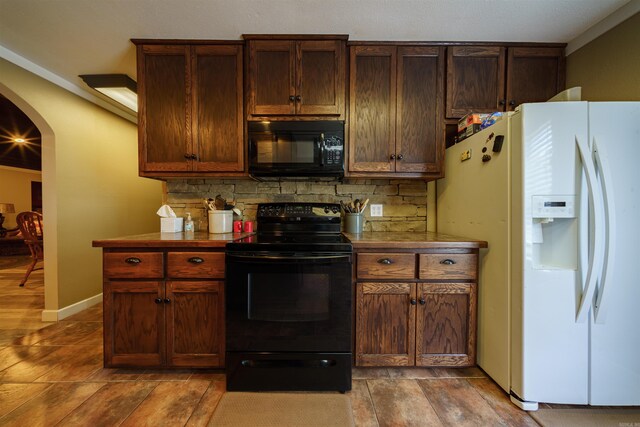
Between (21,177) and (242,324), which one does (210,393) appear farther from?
(21,177)

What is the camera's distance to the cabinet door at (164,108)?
1.99 meters

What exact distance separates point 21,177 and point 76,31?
30.5 feet

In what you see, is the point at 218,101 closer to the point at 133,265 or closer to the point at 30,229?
the point at 133,265

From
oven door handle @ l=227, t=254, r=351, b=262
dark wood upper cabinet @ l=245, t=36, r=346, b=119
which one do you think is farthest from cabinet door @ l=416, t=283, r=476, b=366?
dark wood upper cabinet @ l=245, t=36, r=346, b=119

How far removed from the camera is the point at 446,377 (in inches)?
67.2

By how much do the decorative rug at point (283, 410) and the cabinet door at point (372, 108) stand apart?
61.8 inches

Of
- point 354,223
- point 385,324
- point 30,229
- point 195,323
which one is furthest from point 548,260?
point 30,229

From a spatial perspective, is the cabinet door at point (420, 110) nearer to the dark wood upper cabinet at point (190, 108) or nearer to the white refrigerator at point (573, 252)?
the white refrigerator at point (573, 252)

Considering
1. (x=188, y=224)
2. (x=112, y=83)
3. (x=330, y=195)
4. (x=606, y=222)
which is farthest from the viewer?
(x=112, y=83)

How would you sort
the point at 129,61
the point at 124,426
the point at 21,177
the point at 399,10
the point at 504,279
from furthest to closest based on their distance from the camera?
the point at 21,177, the point at 129,61, the point at 399,10, the point at 504,279, the point at 124,426

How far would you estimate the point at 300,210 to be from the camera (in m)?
2.13

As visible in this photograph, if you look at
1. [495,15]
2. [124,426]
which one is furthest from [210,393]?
[495,15]

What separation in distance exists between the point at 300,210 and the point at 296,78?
40.7 inches

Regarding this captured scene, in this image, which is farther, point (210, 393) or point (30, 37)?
point (30, 37)
